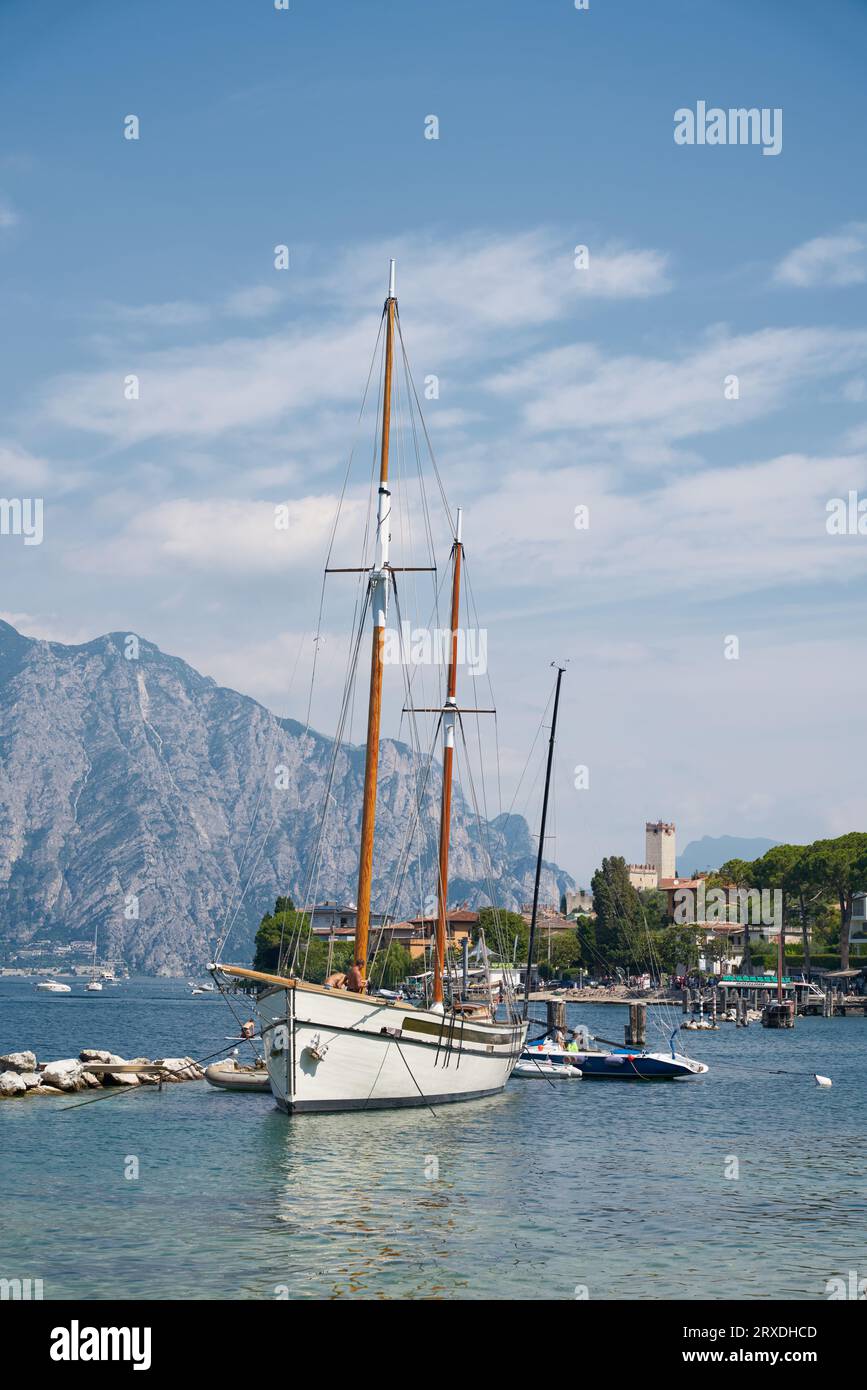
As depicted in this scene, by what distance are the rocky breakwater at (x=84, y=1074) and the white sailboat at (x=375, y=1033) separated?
41.9ft

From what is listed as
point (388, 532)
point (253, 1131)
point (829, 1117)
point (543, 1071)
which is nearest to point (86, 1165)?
point (253, 1131)

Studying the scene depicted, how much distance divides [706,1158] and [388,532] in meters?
25.2

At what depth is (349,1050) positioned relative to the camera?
→ 42781mm

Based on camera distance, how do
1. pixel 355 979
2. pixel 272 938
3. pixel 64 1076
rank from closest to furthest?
pixel 355 979 → pixel 64 1076 → pixel 272 938

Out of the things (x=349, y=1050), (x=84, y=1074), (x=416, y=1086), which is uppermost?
(x=349, y=1050)

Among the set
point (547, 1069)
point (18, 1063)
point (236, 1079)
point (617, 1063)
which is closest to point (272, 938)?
point (617, 1063)

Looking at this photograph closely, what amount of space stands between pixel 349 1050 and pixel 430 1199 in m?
13.0

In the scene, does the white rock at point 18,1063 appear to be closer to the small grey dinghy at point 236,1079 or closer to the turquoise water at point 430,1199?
the turquoise water at point 430,1199

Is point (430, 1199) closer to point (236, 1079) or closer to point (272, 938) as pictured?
point (236, 1079)

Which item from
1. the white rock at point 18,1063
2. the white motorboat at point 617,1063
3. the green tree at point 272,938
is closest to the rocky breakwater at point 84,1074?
the white rock at point 18,1063

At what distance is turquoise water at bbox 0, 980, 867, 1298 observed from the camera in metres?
22.6

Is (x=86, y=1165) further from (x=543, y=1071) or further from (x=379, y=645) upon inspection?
(x=543, y=1071)

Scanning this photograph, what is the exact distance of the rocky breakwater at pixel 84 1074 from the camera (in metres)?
52.3

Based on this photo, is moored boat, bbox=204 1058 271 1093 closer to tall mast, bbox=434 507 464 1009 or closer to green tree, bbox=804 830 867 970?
tall mast, bbox=434 507 464 1009
